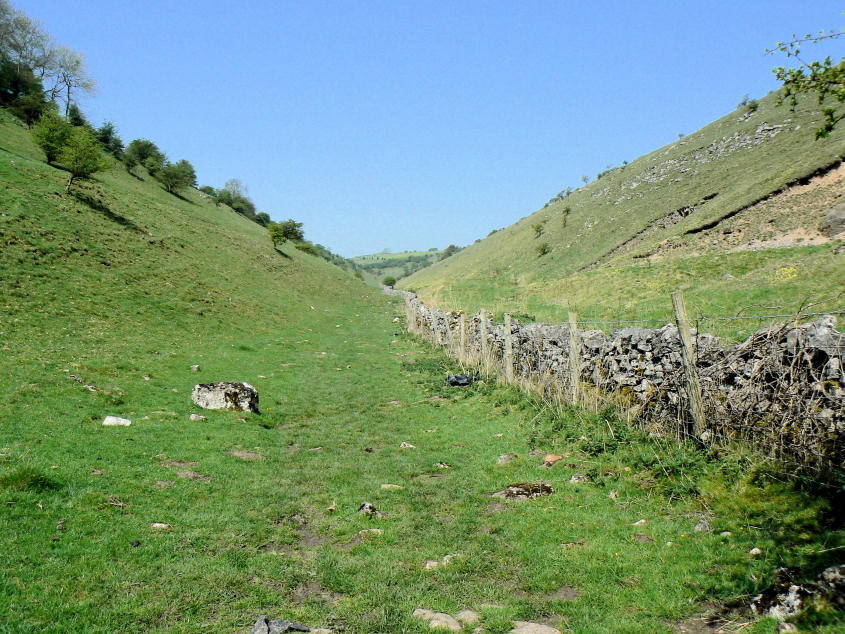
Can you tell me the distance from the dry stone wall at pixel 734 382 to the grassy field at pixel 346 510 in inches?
19.0

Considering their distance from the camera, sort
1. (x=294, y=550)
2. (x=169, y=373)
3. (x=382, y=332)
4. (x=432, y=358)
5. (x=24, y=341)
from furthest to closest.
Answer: (x=382, y=332)
(x=432, y=358)
(x=169, y=373)
(x=24, y=341)
(x=294, y=550)

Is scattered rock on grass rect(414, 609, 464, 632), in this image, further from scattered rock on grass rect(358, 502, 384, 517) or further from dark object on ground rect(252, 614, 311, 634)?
scattered rock on grass rect(358, 502, 384, 517)

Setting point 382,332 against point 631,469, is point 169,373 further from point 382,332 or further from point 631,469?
point 382,332

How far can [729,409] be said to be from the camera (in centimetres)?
705

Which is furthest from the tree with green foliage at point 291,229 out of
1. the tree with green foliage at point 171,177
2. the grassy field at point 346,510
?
the grassy field at point 346,510

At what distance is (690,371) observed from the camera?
7695 millimetres

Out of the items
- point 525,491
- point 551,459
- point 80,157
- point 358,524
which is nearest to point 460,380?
point 551,459

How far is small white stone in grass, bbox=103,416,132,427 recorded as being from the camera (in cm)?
1013

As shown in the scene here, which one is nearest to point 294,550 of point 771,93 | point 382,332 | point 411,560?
point 411,560

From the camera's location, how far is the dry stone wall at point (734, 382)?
584 centimetres

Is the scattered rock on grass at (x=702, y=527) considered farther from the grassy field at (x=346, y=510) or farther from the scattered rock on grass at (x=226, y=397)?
the scattered rock on grass at (x=226, y=397)

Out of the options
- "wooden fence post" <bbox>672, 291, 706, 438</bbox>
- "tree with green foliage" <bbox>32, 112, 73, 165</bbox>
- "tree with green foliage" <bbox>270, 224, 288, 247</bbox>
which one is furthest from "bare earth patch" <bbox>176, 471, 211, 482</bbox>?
"tree with green foliage" <bbox>270, 224, 288, 247</bbox>

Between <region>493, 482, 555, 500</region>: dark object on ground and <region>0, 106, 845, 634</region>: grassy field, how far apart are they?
0.24 m

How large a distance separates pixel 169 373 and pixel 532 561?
13950 millimetres
